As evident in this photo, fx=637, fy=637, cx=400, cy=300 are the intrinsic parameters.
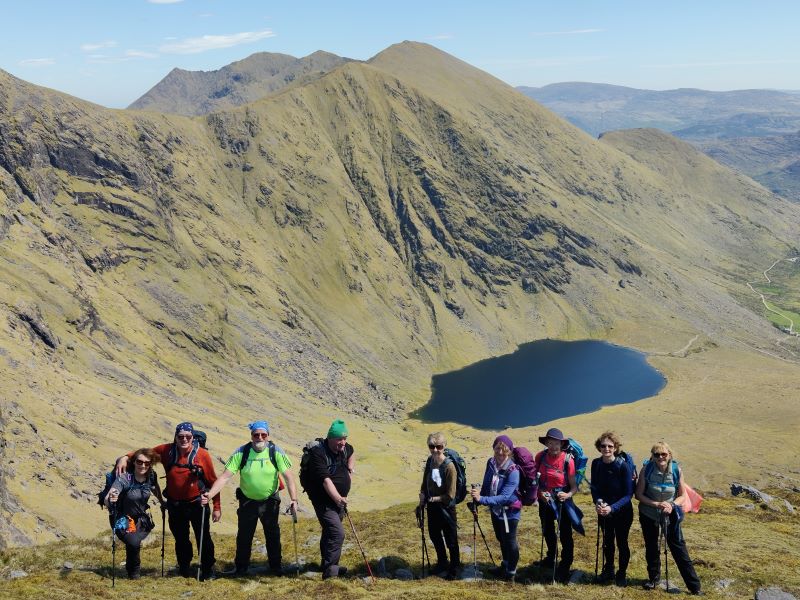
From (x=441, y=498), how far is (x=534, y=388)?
6262 inches

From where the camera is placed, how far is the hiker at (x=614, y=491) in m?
17.8

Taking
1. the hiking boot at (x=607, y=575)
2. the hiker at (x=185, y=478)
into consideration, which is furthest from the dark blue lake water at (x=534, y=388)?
the hiker at (x=185, y=478)

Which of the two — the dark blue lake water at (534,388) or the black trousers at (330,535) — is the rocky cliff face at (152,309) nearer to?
the dark blue lake water at (534,388)

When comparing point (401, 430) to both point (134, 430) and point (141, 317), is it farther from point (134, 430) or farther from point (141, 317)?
point (134, 430)

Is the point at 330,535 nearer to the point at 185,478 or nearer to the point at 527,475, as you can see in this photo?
the point at 185,478

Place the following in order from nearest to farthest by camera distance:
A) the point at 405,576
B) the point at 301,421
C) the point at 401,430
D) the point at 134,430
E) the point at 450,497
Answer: the point at 450,497
the point at 405,576
the point at 134,430
the point at 301,421
the point at 401,430

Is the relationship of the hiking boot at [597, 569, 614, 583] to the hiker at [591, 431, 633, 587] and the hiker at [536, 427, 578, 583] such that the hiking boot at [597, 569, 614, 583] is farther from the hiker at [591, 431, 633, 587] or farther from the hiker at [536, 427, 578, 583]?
the hiker at [536, 427, 578, 583]

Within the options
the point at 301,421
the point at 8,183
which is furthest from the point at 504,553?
the point at 8,183

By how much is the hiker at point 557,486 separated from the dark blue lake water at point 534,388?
4952 inches

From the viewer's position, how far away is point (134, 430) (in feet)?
230

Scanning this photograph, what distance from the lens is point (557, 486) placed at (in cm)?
1847

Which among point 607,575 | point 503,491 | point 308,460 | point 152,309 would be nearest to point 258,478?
point 308,460

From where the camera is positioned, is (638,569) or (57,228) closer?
(638,569)

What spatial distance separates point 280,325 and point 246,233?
38.7 metres
